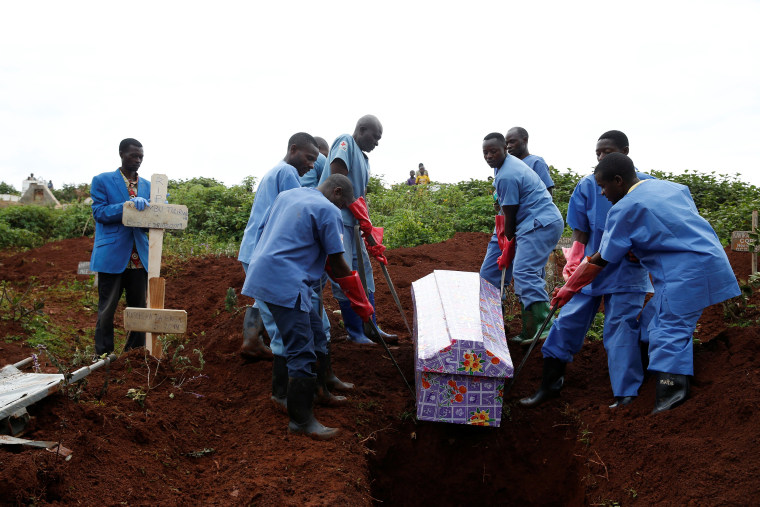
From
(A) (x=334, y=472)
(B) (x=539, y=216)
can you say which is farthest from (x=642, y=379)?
(A) (x=334, y=472)

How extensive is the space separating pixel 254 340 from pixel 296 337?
1388mm

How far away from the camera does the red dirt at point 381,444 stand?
9.67 ft

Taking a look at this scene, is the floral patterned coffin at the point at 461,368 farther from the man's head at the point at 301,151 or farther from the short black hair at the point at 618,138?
the short black hair at the point at 618,138

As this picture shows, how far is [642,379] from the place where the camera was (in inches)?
155

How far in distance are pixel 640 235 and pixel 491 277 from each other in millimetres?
2103

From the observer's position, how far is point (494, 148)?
5.21 metres

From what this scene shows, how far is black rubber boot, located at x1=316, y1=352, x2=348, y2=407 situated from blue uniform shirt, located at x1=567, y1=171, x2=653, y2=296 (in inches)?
72.6

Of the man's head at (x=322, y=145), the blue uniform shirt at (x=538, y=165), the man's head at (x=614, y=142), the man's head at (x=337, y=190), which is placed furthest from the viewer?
the man's head at (x=322, y=145)

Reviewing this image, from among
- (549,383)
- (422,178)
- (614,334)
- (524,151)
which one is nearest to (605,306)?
(614,334)

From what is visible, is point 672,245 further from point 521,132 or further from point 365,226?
point 521,132

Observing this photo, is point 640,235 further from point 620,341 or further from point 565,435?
point 565,435

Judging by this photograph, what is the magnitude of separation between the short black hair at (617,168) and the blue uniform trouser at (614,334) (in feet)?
2.54

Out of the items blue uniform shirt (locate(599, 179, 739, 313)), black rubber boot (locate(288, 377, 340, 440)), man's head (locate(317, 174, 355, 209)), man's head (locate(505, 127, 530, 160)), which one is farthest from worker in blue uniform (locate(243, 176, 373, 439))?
man's head (locate(505, 127, 530, 160))

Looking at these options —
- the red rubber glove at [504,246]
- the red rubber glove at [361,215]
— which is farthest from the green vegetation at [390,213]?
the red rubber glove at [361,215]
